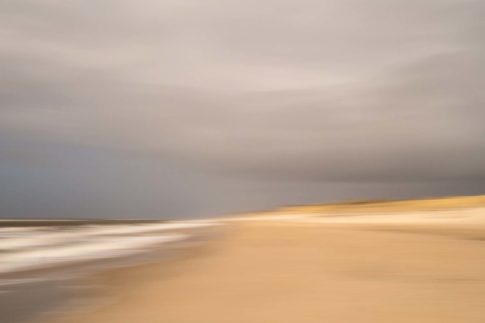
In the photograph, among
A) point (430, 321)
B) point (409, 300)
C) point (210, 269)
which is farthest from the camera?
point (210, 269)

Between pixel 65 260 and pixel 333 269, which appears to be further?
pixel 65 260

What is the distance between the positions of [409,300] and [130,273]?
20.8 ft

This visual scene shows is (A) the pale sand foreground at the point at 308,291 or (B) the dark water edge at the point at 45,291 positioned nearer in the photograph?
(A) the pale sand foreground at the point at 308,291

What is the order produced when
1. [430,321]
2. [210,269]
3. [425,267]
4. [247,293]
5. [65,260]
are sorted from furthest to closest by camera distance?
[65,260], [210,269], [425,267], [247,293], [430,321]

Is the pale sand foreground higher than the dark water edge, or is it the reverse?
the pale sand foreground

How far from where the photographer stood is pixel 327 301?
220 inches

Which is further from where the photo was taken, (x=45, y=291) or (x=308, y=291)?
(x=45, y=291)

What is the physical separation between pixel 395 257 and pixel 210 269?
13.1ft

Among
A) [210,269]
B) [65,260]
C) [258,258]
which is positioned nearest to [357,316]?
[210,269]

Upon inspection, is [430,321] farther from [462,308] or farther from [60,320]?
[60,320]

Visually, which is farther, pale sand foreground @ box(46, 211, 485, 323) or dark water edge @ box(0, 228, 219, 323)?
dark water edge @ box(0, 228, 219, 323)

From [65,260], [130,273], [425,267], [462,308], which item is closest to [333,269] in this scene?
[425,267]

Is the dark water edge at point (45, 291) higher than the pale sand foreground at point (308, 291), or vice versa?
the pale sand foreground at point (308, 291)

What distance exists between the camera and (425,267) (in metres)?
8.07
